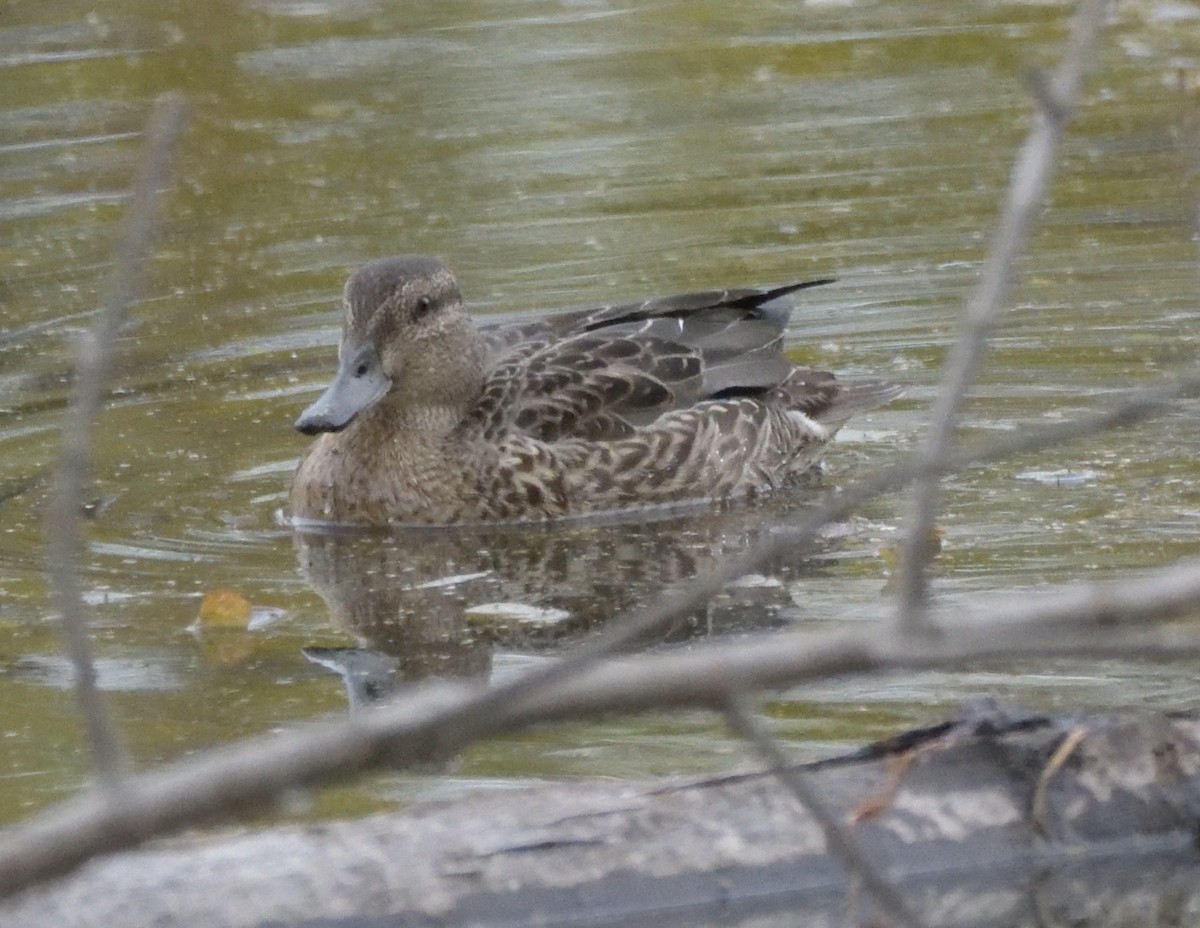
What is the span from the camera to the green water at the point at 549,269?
6.18m

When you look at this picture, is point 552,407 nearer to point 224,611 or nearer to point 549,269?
point 224,611

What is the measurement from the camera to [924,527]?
218 cm

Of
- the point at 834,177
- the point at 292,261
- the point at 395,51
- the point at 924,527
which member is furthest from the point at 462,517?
the point at 395,51

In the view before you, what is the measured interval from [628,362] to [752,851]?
422cm

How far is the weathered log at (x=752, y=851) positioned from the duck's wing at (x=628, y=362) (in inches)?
151

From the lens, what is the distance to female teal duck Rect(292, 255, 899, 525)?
25.9ft

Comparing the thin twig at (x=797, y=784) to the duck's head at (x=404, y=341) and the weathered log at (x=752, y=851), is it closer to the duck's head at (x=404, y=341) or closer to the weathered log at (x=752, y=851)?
the weathered log at (x=752, y=851)

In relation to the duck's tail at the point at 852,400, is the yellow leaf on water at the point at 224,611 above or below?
below

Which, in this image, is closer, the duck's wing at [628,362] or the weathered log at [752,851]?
the weathered log at [752,851]

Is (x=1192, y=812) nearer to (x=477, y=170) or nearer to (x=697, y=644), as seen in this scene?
(x=697, y=644)

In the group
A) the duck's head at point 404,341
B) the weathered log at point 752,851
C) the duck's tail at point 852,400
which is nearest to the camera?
the weathered log at point 752,851

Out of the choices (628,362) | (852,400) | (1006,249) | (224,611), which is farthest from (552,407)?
(1006,249)

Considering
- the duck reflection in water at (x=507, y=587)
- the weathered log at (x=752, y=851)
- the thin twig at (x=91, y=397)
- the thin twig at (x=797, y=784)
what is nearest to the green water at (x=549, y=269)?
the duck reflection in water at (x=507, y=587)

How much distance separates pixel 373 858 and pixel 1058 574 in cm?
312
